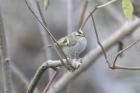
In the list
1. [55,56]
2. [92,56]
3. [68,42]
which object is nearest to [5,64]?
[68,42]

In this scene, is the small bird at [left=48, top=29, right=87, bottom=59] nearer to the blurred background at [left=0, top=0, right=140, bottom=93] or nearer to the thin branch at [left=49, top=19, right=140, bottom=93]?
the thin branch at [left=49, top=19, right=140, bottom=93]

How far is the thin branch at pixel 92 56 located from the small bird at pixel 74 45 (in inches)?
16.1

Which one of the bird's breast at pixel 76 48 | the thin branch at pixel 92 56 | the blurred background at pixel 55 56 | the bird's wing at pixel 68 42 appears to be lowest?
the blurred background at pixel 55 56

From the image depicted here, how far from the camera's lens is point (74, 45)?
1.17m

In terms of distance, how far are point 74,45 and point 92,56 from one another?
0.72 metres

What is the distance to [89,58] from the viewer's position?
1902 mm

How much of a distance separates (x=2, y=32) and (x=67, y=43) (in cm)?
17

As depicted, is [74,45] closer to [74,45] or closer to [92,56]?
[74,45]

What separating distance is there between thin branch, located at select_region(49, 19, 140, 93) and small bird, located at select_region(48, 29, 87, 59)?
41cm

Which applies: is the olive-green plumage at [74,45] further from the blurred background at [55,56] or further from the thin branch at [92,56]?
the blurred background at [55,56]

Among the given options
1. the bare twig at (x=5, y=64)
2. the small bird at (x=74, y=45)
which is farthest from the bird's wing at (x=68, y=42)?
the bare twig at (x=5, y=64)

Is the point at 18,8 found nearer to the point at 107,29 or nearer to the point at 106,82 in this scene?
the point at 107,29

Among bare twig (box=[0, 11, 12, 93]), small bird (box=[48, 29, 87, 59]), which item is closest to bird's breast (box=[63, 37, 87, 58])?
small bird (box=[48, 29, 87, 59])

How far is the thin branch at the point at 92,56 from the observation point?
Answer: 1771mm
